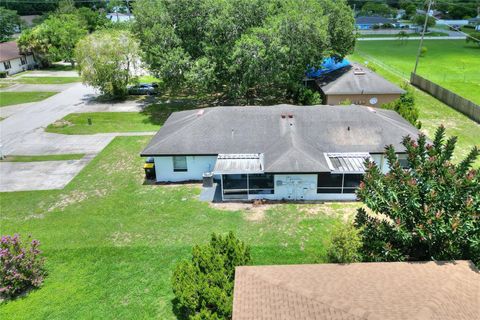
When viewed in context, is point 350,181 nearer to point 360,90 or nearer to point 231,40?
point 360,90

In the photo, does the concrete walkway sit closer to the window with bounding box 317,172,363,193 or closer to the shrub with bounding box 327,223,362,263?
the window with bounding box 317,172,363,193

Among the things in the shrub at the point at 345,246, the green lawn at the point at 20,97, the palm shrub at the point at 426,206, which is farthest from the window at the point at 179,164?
the green lawn at the point at 20,97

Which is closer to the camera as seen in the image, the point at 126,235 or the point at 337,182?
the point at 126,235

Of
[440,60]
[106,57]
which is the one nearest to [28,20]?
[106,57]

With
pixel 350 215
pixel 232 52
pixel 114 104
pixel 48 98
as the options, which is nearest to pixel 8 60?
pixel 48 98

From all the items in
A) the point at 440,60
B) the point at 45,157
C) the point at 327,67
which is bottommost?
the point at 45,157

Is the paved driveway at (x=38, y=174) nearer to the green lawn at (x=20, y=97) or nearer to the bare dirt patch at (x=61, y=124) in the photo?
the bare dirt patch at (x=61, y=124)

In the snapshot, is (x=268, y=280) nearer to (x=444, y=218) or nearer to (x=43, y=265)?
(x=444, y=218)
